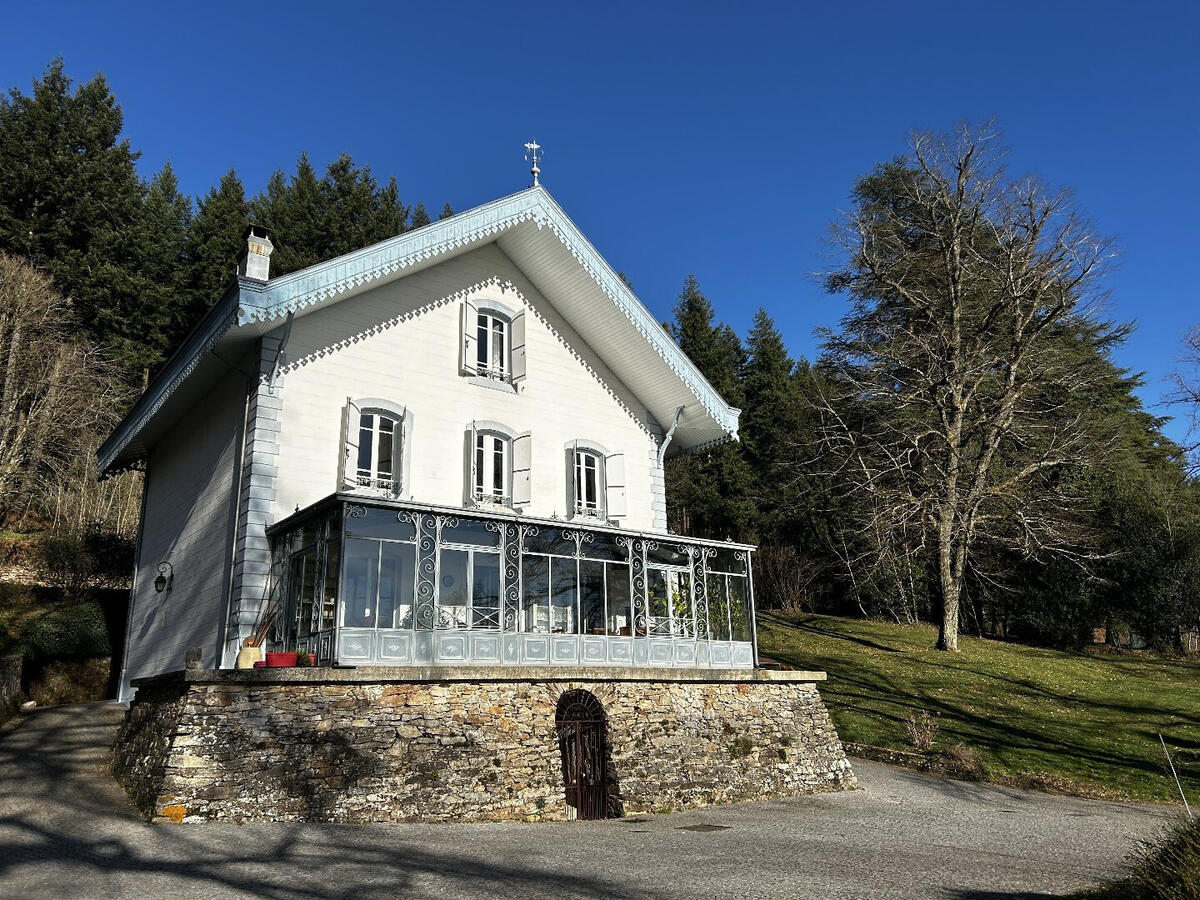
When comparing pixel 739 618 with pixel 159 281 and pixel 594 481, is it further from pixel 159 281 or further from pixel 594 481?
pixel 159 281

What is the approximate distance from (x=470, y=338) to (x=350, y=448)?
11.0ft

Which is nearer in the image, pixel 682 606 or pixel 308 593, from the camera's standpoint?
pixel 308 593

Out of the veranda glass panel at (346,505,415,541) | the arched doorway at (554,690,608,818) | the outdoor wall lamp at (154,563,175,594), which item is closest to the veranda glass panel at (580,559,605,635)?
the arched doorway at (554,690,608,818)

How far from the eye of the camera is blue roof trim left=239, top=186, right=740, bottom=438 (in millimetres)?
13102

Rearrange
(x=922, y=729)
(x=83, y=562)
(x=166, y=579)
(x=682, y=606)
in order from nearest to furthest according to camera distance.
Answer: (x=682, y=606), (x=166, y=579), (x=922, y=729), (x=83, y=562)

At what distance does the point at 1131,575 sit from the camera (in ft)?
102

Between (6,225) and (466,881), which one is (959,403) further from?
(6,225)

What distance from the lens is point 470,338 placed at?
53.3 feet

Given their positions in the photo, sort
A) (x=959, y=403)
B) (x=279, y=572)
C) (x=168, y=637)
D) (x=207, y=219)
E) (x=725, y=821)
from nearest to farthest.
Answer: (x=725, y=821), (x=279, y=572), (x=168, y=637), (x=959, y=403), (x=207, y=219)

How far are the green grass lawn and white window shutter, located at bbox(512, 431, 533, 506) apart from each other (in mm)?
8317

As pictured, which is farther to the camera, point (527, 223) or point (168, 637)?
point (527, 223)

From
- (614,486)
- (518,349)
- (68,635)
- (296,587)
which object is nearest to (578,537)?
(614,486)

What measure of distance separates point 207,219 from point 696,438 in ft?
85.1

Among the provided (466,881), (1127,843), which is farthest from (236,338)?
(1127,843)
